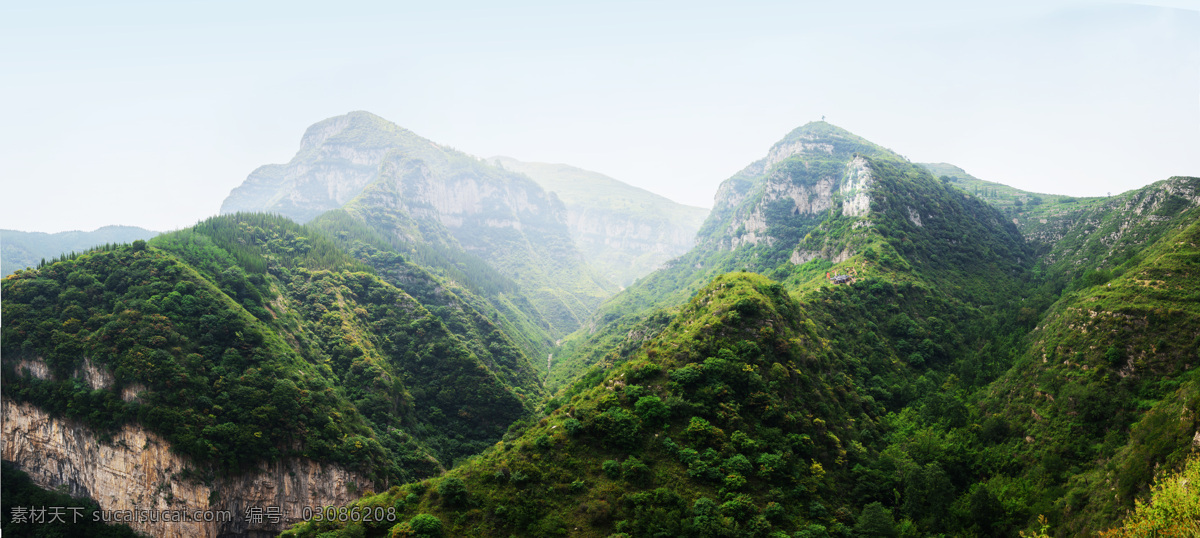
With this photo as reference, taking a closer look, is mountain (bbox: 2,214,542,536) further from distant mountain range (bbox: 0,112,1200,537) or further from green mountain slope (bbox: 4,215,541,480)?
distant mountain range (bbox: 0,112,1200,537)

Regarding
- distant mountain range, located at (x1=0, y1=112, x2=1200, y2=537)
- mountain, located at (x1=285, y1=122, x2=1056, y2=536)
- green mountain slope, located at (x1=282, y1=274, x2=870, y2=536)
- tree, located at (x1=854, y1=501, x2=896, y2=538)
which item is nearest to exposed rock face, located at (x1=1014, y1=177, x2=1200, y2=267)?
distant mountain range, located at (x1=0, y1=112, x2=1200, y2=537)

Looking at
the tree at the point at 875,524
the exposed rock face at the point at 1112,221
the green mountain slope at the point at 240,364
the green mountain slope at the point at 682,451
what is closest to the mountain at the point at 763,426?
the green mountain slope at the point at 682,451

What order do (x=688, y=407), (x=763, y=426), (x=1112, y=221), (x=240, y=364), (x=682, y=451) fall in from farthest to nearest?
(x=1112, y=221)
(x=240, y=364)
(x=688, y=407)
(x=763, y=426)
(x=682, y=451)

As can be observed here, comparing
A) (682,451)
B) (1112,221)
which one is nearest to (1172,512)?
(682,451)

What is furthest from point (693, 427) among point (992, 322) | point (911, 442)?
point (992, 322)

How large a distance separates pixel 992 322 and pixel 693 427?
74.1 metres

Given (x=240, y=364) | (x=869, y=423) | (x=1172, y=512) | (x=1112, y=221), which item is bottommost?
(x=869, y=423)

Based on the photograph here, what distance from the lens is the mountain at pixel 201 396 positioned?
7200 cm

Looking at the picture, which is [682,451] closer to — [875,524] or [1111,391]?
[875,524]

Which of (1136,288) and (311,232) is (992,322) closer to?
(1136,288)

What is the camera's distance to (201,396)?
7650 cm

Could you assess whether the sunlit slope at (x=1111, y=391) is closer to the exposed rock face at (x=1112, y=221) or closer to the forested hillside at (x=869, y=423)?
the forested hillside at (x=869, y=423)

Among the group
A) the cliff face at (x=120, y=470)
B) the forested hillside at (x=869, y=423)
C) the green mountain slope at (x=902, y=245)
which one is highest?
the green mountain slope at (x=902, y=245)

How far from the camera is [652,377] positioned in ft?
247
